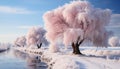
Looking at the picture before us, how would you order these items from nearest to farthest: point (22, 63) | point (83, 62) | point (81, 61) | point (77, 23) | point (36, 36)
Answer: point (83, 62), point (81, 61), point (22, 63), point (77, 23), point (36, 36)

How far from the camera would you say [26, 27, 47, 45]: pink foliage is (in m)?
102

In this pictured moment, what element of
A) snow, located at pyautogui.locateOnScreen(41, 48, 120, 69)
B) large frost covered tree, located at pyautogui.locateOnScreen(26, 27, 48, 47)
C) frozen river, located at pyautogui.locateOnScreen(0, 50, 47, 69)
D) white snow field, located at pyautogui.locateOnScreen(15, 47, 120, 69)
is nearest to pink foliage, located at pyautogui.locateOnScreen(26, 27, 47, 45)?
large frost covered tree, located at pyautogui.locateOnScreen(26, 27, 48, 47)

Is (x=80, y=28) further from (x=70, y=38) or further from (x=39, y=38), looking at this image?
(x=39, y=38)

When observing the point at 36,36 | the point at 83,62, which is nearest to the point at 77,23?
the point at 83,62

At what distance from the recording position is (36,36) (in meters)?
104

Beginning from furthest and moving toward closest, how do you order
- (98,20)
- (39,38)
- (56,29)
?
(39,38) → (56,29) → (98,20)

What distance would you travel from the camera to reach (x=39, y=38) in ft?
334

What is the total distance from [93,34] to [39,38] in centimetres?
5648

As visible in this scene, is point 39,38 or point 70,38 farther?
point 39,38

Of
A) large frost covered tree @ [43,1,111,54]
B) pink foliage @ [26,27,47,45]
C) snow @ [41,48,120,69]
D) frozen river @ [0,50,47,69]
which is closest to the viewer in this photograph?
snow @ [41,48,120,69]

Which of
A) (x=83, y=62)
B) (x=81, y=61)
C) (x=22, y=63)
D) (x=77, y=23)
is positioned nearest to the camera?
(x=83, y=62)

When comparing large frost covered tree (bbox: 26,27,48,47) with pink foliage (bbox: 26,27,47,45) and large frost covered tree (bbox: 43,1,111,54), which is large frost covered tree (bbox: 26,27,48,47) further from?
large frost covered tree (bbox: 43,1,111,54)

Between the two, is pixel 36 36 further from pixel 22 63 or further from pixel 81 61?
pixel 81 61

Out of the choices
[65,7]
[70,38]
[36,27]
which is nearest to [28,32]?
[36,27]
